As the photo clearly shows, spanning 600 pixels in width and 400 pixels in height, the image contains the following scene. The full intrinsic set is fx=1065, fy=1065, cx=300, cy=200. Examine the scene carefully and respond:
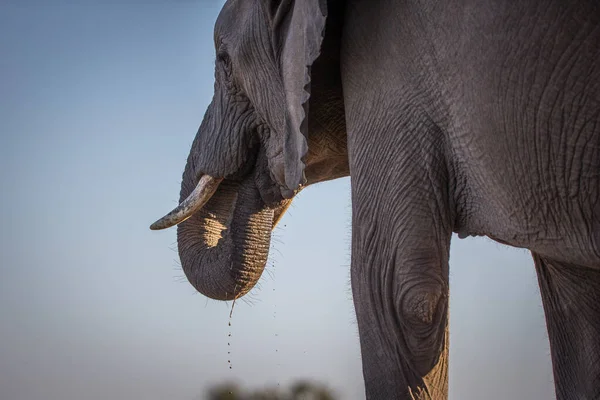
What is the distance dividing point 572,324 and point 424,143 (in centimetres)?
81

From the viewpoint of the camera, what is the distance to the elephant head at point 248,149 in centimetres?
270

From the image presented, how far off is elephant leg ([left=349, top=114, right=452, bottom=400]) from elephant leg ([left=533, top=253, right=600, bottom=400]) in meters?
0.49

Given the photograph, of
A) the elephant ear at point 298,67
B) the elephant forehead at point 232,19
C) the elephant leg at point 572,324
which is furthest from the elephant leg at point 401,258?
the elephant forehead at point 232,19

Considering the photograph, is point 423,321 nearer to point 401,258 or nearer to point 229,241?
point 401,258

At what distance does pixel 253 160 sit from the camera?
3.14 meters

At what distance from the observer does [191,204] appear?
10.5 feet

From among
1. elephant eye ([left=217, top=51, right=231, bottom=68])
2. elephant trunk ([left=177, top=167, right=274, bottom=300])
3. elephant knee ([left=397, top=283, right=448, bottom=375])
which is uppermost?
elephant eye ([left=217, top=51, right=231, bottom=68])

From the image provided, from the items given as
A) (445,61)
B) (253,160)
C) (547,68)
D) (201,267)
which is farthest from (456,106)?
(201,267)

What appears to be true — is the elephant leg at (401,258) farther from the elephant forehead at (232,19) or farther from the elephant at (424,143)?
the elephant forehead at (232,19)

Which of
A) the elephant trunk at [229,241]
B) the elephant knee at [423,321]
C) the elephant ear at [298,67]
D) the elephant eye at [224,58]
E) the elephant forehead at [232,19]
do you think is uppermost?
the elephant forehead at [232,19]

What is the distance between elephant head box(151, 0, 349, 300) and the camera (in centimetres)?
270

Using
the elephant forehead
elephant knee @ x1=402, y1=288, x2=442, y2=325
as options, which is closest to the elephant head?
the elephant forehead

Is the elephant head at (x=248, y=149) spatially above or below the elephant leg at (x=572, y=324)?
above

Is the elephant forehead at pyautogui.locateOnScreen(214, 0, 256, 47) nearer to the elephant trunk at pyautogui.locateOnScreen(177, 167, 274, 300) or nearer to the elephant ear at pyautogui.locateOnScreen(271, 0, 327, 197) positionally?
the elephant ear at pyautogui.locateOnScreen(271, 0, 327, 197)
